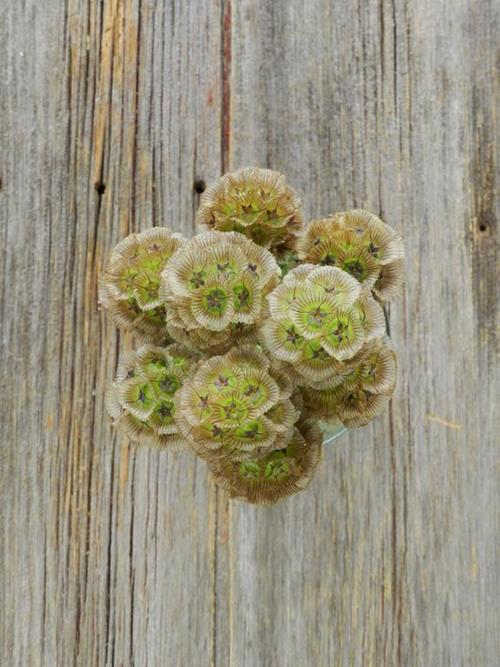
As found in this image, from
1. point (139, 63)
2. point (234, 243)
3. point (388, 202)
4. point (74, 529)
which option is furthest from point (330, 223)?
point (74, 529)

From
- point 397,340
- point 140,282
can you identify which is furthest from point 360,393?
point 397,340

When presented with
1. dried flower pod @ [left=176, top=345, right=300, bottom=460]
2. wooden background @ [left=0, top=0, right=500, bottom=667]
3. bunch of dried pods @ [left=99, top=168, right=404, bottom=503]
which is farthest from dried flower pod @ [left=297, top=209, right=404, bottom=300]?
wooden background @ [left=0, top=0, right=500, bottom=667]

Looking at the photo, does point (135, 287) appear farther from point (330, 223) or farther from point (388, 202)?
point (388, 202)

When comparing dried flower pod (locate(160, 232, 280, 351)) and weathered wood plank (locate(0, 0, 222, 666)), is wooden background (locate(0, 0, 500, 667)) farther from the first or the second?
dried flower pod (locate(160, 232, 280, 351))

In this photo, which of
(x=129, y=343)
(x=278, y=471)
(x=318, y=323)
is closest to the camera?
(x=318, y=323)

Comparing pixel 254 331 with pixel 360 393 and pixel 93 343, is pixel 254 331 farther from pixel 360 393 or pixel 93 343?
pixel 93 343
